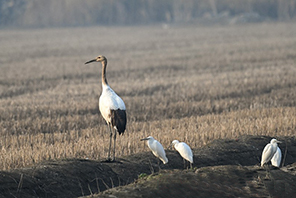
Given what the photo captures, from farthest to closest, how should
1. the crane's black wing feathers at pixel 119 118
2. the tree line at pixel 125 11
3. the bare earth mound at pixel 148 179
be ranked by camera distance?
the tree line at pixel 125 11 < the crane's black wing feathers at pixel 119 118 < the bare earth mound at pixel 148 179

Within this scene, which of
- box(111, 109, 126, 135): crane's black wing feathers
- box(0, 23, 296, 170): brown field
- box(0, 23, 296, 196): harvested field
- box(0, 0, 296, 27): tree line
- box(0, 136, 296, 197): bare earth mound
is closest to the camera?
box(0, 136, 296, 197): bare earth mound

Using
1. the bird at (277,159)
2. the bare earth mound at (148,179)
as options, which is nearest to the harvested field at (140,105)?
the bare earth mound at (148,179)

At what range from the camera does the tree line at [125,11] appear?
334ft

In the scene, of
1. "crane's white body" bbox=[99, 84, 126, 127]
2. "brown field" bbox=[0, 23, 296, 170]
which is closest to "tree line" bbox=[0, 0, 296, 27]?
"brown field" bbox=[0, 23, 296, 170]

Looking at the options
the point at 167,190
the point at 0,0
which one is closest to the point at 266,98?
the point at 167,190

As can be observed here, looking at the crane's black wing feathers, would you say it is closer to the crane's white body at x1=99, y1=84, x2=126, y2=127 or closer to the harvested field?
the crane's white body at x1=99, y1=84, x2=126, y2=127

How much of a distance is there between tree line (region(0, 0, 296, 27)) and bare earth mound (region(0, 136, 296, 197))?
92.2 m

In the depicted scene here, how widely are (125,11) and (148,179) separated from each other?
346ft

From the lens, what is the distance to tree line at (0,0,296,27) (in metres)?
102

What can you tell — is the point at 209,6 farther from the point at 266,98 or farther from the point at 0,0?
the point at 266,98

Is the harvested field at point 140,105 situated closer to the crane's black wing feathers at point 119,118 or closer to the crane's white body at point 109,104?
the crane's black wing feathers at point 119,118

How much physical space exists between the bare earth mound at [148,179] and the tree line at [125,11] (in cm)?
9219

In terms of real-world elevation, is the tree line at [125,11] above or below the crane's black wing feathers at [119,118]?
above

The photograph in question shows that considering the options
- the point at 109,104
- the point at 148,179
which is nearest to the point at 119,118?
the point at 109,104
